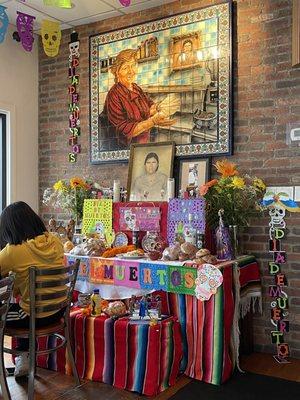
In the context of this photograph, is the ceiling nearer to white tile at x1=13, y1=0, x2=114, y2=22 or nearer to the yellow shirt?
white tile at x1=13, y1=0, x2=114, y2=22

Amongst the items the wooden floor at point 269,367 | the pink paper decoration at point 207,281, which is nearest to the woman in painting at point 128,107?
the pink paper decoration at point 207,281

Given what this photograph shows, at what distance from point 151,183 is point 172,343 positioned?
1486mm

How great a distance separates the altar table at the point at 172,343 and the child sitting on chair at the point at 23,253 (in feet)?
1.25

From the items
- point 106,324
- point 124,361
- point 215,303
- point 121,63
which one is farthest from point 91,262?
point 121,63

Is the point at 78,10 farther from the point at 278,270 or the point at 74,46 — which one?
the point at 278,270

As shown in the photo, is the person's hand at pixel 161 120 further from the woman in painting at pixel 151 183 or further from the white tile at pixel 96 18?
the white tile at pixel 96 18

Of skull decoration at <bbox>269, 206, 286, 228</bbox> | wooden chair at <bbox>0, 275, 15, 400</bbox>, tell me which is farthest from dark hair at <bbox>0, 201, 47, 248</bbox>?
skull decoration at <bbox>269, 206, 286, 228</bbox>

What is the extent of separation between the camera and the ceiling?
3.95m

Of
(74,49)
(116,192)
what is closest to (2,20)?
(74,49)

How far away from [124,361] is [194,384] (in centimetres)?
49

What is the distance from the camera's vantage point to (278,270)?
346 centimetres

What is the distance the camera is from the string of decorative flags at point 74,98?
4520mm

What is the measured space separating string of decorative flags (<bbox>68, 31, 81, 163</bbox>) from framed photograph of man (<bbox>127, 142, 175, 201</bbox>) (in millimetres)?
756

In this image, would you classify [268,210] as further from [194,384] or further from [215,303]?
[194,384]
